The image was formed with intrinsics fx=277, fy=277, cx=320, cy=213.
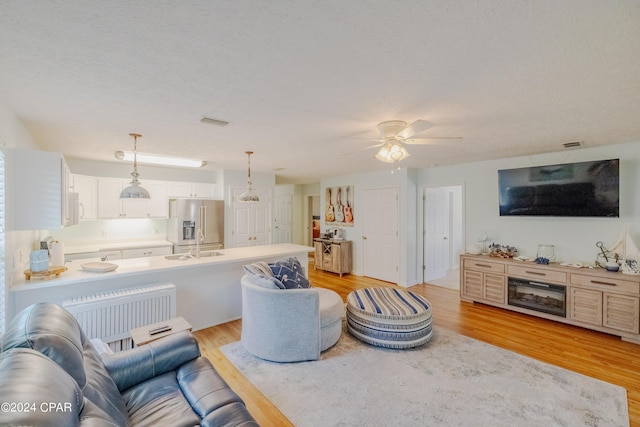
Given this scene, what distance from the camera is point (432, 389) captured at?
2.38 m

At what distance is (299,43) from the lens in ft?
4.55

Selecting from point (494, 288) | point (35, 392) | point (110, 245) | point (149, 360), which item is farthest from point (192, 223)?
point (494, 288)

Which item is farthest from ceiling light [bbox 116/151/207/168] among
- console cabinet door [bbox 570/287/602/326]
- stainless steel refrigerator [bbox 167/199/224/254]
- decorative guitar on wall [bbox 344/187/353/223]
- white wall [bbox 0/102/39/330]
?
console cabinet door [bbox 570/287/602/326]

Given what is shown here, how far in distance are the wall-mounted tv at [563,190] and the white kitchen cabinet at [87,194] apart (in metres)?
6.62

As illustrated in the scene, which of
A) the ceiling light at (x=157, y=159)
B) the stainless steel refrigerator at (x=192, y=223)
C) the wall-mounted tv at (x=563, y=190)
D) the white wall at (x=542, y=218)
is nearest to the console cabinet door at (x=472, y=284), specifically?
the white wall at (x=542, y=218)

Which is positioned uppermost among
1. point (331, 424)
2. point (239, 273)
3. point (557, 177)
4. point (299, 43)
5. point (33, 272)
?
point (299, 43)

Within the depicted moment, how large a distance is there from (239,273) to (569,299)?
446cm

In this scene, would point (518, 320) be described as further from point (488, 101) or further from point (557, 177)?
point (488, 101)

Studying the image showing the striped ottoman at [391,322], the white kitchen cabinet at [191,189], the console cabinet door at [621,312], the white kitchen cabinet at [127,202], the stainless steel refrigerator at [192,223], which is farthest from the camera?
the white kitchen cabinet at [191,189]

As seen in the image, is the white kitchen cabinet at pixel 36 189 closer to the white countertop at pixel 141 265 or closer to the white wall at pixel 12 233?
the white wall at pixel 12 233

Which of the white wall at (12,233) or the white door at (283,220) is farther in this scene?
the white door at (283,220)

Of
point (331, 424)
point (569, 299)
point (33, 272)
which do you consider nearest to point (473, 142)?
point (569, 299)

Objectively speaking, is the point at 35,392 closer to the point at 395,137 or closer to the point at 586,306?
the point at 395,137

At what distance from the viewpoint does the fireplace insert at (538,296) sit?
12.3 ft
